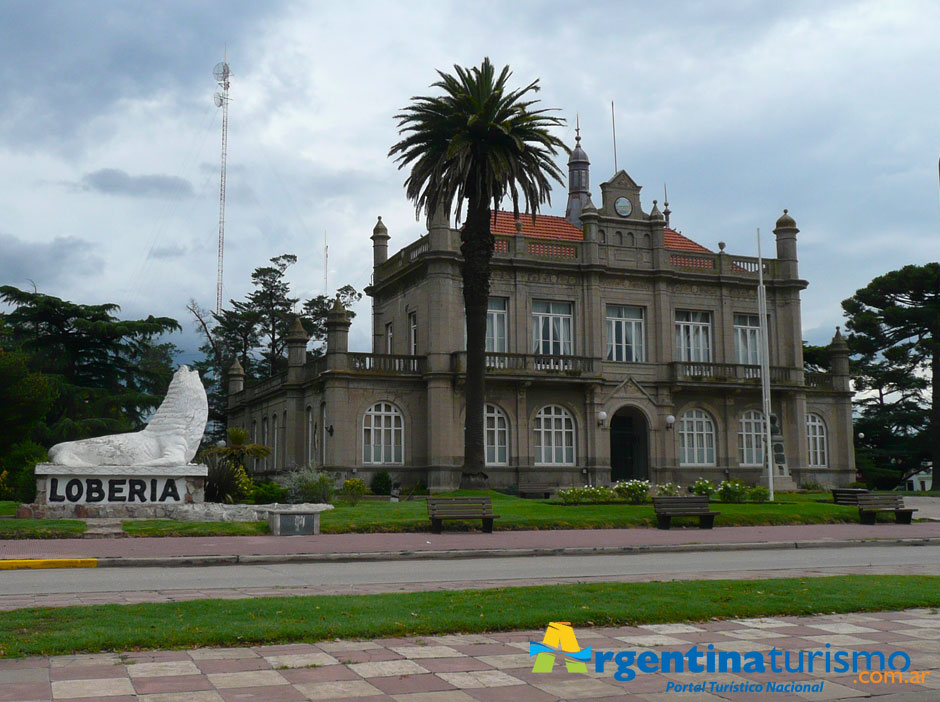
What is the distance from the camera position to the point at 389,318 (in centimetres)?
5000

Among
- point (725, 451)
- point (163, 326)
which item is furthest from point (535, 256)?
point (163, 326)

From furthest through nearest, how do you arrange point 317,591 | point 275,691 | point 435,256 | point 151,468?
point 435,256 < point 151,468 < point 317,591 < point 275,691

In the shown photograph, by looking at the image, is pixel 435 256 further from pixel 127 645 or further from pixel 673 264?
pixel 127 645

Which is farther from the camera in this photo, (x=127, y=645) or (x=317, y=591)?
(x=317, y=591)

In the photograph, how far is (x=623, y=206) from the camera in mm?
49000

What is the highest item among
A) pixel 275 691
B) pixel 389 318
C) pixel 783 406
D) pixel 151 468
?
pixel 389 318

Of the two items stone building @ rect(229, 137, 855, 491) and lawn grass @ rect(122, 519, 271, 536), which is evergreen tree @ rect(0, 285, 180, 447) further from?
lawn grass @ rect(122, 519, 271, 536)

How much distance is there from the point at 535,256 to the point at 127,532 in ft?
94.6

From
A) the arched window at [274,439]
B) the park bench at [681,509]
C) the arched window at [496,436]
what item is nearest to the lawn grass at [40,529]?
the park bench at [681,509]

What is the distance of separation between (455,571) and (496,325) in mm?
30358

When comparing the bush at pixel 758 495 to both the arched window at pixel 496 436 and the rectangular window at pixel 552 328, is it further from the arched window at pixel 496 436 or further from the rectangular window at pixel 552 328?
the rectangular window at pixel 552 328

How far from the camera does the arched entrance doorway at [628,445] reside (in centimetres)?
4812

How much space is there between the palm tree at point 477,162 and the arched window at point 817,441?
22933 millimetres

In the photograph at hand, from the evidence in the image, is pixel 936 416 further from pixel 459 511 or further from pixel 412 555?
pixel 412 555
